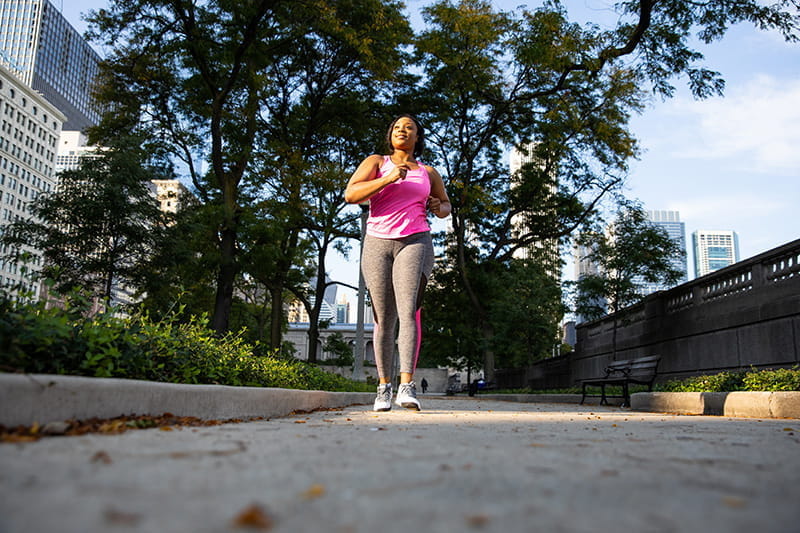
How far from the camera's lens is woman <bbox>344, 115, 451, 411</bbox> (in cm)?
556

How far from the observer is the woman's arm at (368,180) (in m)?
5.34

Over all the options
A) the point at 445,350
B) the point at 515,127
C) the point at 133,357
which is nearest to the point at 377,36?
the point at 515,127

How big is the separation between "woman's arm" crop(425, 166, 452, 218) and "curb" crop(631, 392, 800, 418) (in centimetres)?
400

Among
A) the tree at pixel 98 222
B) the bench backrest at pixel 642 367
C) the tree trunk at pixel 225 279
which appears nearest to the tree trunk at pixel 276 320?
the tree trunk at pixel 225 279

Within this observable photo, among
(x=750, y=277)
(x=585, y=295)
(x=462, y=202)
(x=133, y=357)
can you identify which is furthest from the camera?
(x=462, y=202)

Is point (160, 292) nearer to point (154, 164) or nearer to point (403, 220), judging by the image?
point (154, 164)

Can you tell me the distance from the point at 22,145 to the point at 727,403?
12618cm

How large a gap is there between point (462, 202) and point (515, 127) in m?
4.63

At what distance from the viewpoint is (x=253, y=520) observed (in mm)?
1317

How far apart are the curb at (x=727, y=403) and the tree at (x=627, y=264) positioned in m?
8.36

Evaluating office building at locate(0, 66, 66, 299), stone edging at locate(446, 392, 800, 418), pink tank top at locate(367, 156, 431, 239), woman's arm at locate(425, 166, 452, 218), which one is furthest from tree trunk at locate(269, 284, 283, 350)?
office building at locate(0, 66, 66, 299)

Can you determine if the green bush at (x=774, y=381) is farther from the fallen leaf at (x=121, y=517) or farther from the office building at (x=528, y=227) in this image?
the office building at (x=528, y=227)

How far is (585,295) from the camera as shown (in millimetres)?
18594

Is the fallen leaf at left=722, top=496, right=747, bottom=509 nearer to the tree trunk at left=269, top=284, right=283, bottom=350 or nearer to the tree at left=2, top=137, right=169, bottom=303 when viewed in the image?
the tree trunk at left=269, top=284, right=283, bottom=350
